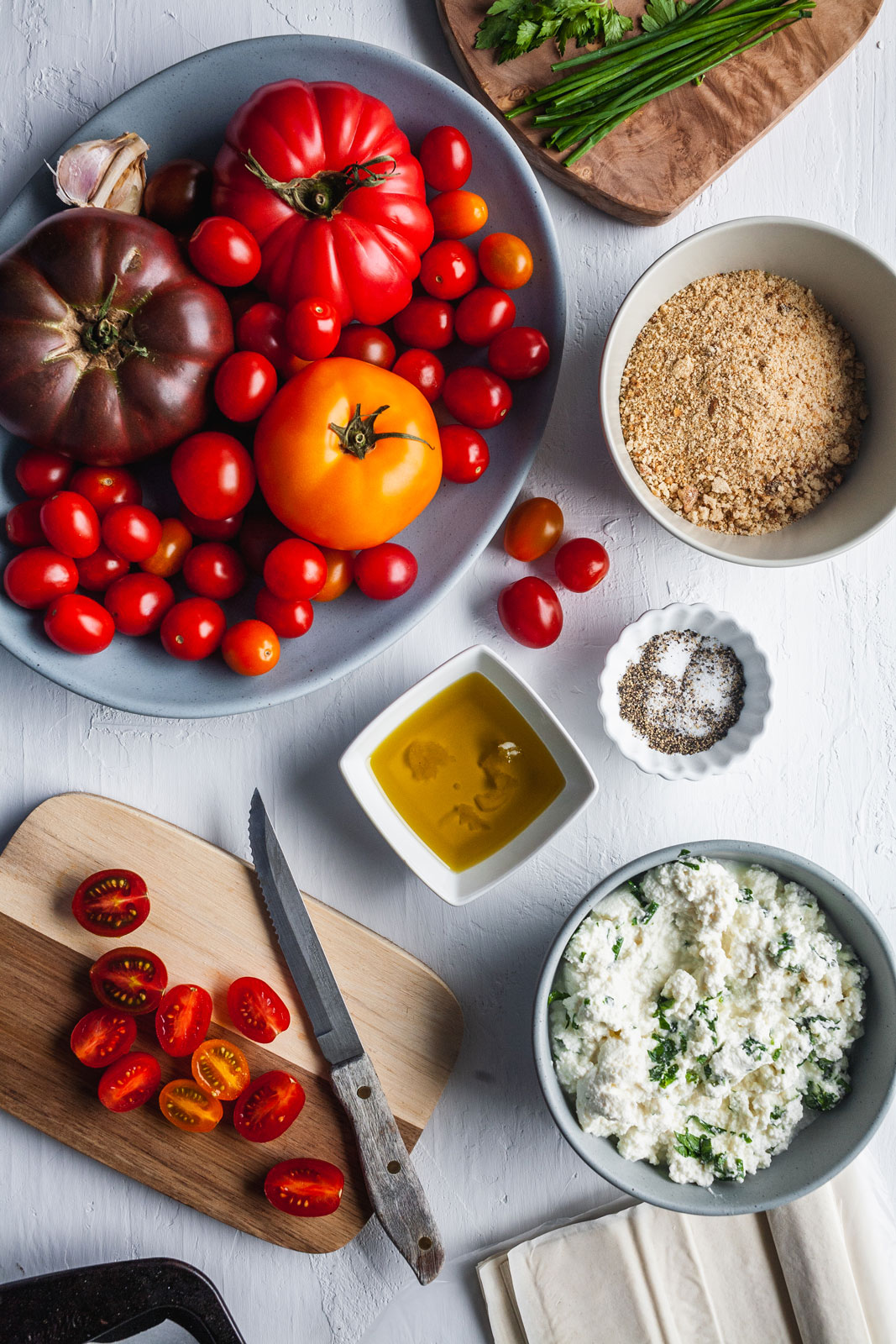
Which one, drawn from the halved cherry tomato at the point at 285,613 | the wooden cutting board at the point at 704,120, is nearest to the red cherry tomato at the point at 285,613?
the halved cherry tomato at the point at 285,613

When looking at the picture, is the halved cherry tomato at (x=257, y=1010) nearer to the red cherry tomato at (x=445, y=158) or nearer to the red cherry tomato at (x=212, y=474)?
the red cherry tomato at (x=212, y=474)

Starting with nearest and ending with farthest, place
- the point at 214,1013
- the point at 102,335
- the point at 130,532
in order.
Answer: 1. the point at 102,335
2. the point at 130,532
3. the point at 214,1013

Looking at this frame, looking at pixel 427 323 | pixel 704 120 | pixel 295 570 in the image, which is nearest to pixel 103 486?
pixel 295 570

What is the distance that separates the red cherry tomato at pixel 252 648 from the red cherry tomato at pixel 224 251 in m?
0.46

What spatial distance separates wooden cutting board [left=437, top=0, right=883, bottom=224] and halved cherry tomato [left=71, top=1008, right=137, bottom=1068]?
4.58 feet

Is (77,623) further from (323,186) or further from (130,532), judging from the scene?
(323,186)

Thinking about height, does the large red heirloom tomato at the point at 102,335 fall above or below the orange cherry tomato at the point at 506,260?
above

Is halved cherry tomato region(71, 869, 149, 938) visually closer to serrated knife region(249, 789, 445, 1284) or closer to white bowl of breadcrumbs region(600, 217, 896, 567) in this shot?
serrated knife region(249, 789, 445, 1284)

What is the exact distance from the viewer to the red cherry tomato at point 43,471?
1.32 meters

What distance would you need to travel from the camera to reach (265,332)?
1.30 m

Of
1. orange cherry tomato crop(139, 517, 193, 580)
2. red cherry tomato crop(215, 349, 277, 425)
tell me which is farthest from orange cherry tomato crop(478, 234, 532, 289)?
orange cherry tomato crop(139, 517, 193, 580)

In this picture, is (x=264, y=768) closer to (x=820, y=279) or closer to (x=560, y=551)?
(x=560, y=551)

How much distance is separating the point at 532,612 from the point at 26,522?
0.73 m

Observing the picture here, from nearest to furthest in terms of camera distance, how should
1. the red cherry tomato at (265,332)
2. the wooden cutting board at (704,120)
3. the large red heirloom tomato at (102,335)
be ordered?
the large red heirloom tomato at (102,335)
the red cherry tomato at (265,332)
the wooden cutting board at (704,120)
